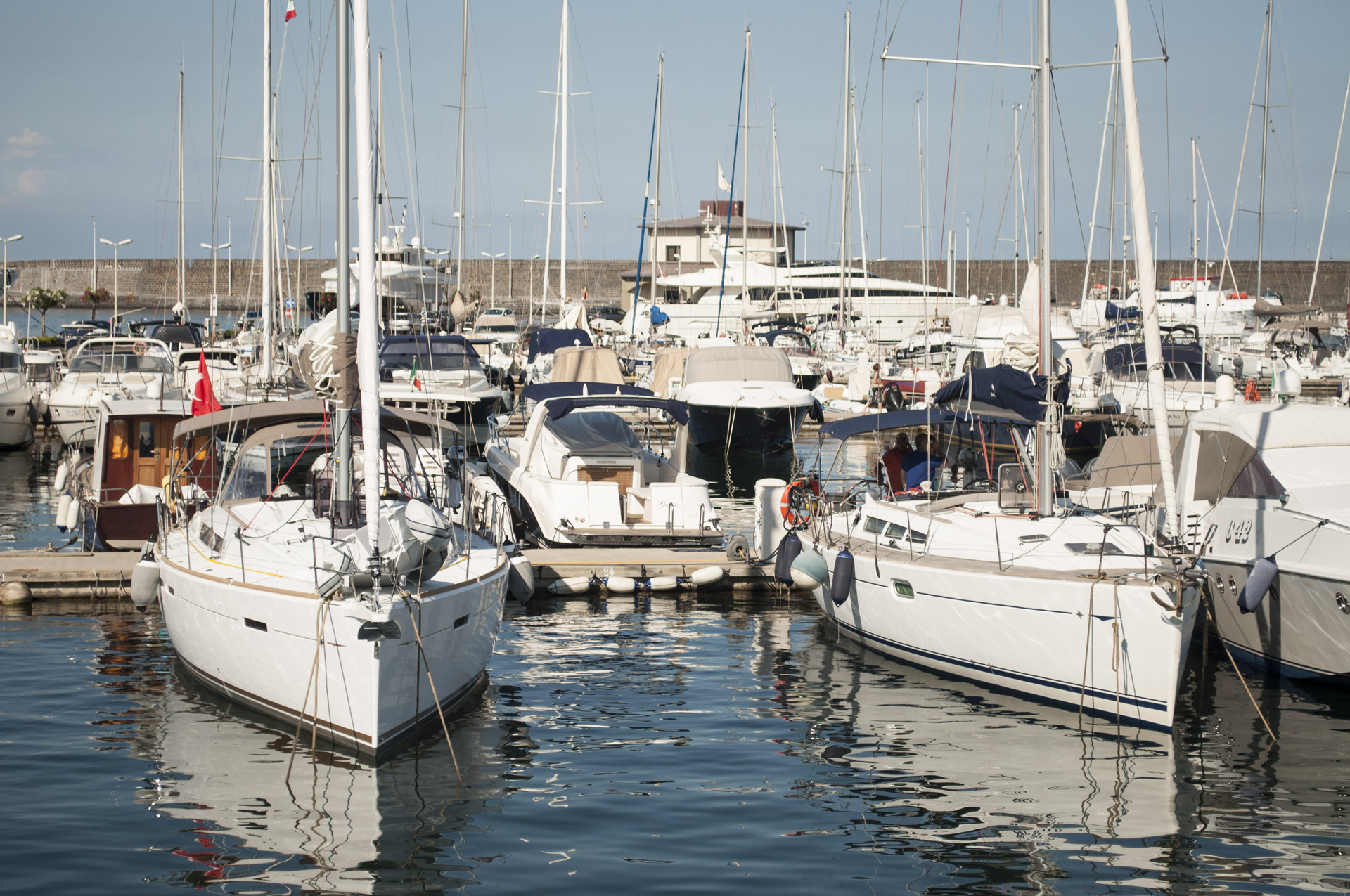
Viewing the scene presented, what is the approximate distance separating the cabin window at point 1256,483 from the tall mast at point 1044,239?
64.9 inches

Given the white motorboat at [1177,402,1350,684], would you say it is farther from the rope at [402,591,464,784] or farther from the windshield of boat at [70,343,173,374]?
the windshield of boat at [70,343,173,374]

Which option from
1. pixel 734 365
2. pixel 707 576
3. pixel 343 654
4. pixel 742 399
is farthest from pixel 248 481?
pixel 734 365

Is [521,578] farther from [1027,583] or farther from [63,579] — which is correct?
[1027,583]

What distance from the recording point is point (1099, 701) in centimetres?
941

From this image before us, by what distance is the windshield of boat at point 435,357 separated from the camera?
78.4 ft

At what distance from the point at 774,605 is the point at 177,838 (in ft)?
25.7

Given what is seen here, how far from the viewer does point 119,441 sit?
1588 centimetres

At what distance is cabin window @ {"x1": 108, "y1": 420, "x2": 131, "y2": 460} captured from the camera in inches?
623

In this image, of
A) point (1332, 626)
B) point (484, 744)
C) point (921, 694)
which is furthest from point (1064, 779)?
point (484, 744)

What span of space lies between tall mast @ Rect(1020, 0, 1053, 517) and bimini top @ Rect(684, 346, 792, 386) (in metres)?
14.5

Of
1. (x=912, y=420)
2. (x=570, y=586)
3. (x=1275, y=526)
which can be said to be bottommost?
(x=570, y=586)

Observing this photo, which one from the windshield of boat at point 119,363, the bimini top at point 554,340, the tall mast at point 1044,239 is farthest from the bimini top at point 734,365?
the tall mast at point 1044,239

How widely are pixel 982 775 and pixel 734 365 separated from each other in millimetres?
18259

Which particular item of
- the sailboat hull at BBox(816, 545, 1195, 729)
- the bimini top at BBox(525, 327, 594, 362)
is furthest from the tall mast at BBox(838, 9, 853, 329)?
the sailboat hull at BBox(816, 545, 1195, 729)
